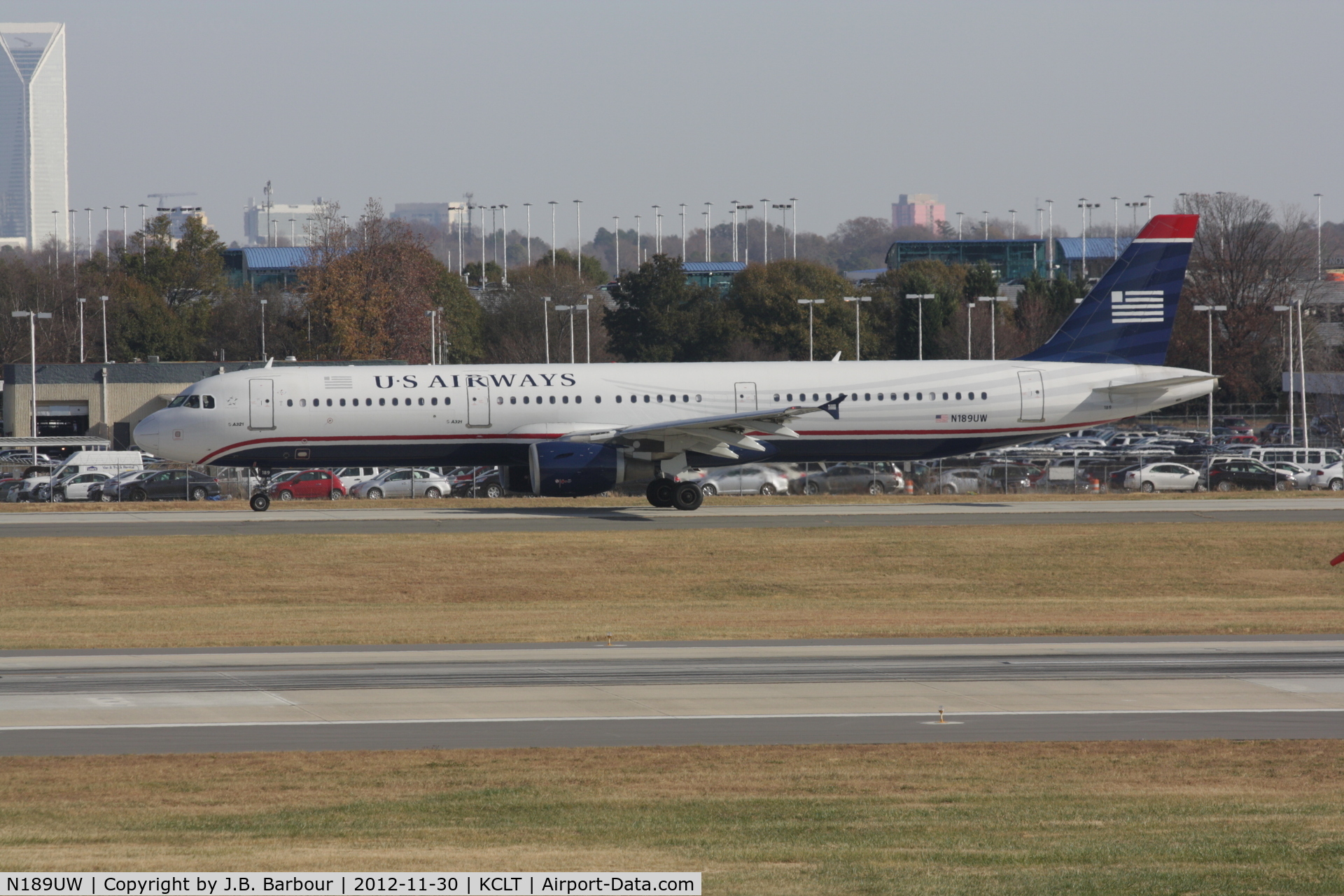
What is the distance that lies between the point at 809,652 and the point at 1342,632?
9017 mm

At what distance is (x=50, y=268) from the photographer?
474 ft

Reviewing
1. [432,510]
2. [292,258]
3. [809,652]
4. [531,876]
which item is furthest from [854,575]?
[292,258]

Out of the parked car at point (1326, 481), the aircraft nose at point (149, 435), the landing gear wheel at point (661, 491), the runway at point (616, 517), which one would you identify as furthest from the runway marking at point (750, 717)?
the parked car at point (1326, 481)

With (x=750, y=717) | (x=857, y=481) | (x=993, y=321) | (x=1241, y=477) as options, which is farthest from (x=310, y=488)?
(x=993, y=321)

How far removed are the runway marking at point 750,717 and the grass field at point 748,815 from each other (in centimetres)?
154

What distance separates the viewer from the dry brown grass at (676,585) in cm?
2534

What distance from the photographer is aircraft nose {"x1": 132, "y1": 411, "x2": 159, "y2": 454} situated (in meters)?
42.2

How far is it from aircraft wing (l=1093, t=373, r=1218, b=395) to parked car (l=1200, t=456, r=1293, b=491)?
1481cm

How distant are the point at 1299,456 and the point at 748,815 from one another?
62324 mm

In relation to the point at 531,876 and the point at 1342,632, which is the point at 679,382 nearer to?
the point at 1342,632

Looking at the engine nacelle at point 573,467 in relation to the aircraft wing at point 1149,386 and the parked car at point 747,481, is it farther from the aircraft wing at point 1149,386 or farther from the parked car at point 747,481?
the aircraft wing at point 1149,386

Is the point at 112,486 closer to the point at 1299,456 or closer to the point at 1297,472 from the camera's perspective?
the point at 1297,472

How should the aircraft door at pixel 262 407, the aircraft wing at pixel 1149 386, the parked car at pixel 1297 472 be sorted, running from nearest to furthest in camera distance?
the aircraft door at pixel 262 407
the aircraft wing at pixel 1149 386
the parked car at pixel 1297 472

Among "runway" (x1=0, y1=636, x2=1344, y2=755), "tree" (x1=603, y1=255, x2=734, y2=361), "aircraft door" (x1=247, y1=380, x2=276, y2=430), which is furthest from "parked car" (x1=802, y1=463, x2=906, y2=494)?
"tree" (x1=603, y1=255, x2=734, y2=361)
